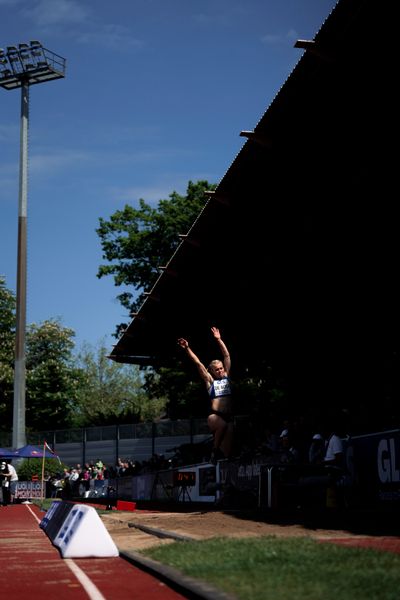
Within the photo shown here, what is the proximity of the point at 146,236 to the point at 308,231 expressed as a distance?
A: 36610mm

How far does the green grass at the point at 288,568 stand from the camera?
23.4ft

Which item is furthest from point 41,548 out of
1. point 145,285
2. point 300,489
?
point 145,285

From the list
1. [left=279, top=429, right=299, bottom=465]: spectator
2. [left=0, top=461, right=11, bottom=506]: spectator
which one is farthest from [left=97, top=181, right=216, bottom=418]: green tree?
[left=279, top=429, right=299, bottom=465]: spectator

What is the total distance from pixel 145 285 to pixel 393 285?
35.1 metres

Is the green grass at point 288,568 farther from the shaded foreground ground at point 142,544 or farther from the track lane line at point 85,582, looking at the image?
the track lane line at point 85,582

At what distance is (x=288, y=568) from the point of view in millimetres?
8508

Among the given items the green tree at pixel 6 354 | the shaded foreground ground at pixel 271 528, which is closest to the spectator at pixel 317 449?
the shaded foreground ground at pixel 271 528

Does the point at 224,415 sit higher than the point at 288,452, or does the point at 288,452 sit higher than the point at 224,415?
the point at 224,415

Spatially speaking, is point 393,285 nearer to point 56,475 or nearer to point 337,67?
point 337,67

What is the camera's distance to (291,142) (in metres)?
17.5

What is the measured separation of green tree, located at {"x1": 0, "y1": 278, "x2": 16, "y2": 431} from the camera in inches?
3159

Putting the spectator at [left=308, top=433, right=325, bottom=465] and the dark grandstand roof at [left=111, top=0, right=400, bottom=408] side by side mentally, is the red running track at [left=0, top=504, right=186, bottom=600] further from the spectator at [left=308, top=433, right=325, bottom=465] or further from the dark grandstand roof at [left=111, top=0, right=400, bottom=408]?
the dark grandstand roof at [left=111, top=0, right=400, bottom=408]

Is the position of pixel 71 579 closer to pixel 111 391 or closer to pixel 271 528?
pixel 271 528

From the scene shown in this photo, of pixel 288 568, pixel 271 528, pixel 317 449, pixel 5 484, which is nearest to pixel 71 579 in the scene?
pixel 288 568
